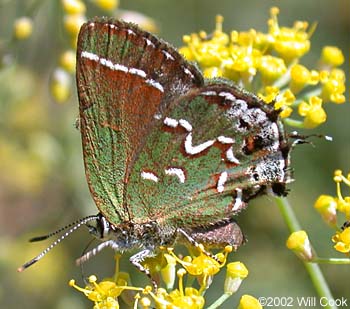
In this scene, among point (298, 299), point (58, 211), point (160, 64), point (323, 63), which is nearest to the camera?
point (160, 64)

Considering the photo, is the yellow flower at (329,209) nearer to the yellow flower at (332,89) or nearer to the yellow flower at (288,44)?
the yellow flower at (332,89)

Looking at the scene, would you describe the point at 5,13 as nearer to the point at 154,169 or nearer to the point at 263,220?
the point at 263,220

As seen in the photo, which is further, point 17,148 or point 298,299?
point 17,148

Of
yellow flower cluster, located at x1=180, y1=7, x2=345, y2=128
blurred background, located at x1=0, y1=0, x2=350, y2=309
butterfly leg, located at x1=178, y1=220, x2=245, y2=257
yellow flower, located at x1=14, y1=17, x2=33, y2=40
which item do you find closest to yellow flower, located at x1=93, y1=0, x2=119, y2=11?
blurred background, located at x1=0, y1=0, x2=350, y2=309

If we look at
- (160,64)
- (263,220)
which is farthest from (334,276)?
(160,64)

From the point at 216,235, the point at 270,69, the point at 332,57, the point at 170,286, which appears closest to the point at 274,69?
the point at 270,69

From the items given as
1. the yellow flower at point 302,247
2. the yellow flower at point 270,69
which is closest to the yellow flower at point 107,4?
the yellow flower at point 270,69

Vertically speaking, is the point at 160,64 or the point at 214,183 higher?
the point at 160,64
